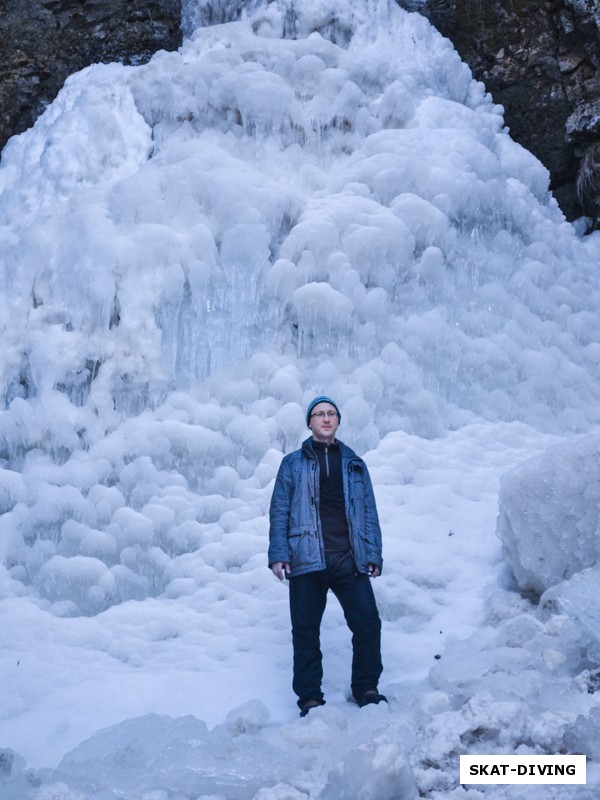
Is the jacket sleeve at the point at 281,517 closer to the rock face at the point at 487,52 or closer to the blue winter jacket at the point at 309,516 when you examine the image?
the blue winter jacket at the point at 309,516

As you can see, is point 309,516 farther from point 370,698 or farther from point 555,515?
point 555,515

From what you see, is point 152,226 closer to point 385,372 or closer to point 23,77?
point 385,372

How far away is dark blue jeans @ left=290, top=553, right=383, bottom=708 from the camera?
11.6ft

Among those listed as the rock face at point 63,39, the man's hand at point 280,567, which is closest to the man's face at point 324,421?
the man's hand at point 280,567

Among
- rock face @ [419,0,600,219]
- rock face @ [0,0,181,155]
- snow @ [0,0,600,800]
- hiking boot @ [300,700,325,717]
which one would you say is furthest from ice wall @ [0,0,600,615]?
hiking boot @ [300,700,325,717]

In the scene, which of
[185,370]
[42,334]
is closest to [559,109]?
[185,370]

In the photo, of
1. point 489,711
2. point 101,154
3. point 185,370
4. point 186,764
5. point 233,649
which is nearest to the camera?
point 489,711

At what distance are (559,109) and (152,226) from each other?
12.9 ft

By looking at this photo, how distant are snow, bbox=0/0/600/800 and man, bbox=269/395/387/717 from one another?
0.59ft

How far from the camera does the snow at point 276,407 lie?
3283 millimetres

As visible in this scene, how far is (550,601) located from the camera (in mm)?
3732

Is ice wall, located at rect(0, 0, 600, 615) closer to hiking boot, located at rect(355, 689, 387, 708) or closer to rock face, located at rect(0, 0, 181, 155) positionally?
rock face, located at rect(0, 0, 181, 155)

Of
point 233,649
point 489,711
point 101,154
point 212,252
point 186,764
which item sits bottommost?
point 233,649

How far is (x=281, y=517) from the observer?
3.61 m
